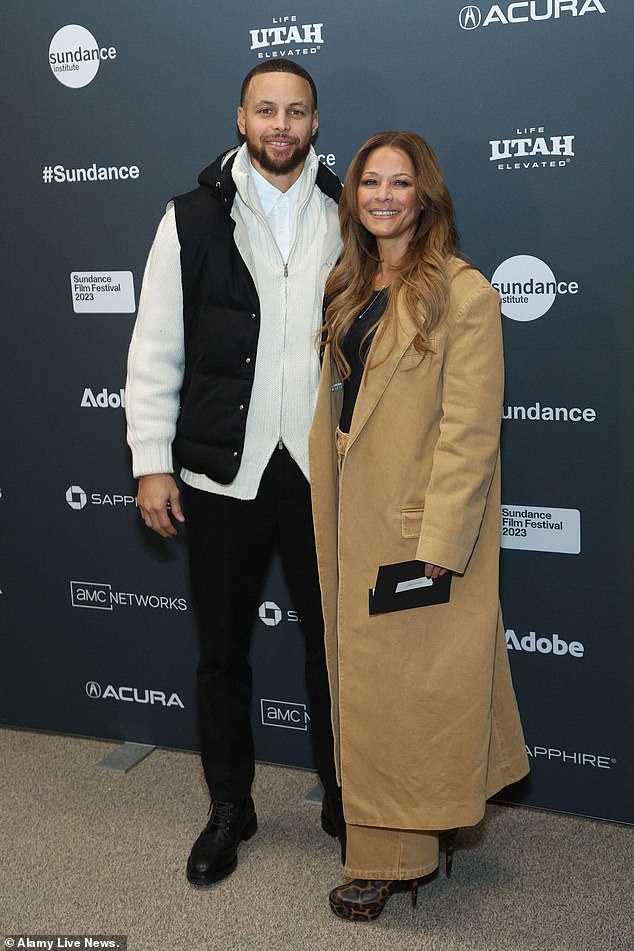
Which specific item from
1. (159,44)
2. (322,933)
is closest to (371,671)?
(322,933)

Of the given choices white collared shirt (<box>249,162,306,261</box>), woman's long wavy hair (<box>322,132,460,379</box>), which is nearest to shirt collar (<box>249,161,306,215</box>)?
white collared shirt (<box>249,162,306,261</box>)

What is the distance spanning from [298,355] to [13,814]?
148 cm

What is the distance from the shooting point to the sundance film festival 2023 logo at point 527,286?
2.39 m

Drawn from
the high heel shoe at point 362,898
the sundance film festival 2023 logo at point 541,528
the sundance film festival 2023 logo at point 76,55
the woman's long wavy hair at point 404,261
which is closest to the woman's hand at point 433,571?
the woman's long wavy hair at point 404,261

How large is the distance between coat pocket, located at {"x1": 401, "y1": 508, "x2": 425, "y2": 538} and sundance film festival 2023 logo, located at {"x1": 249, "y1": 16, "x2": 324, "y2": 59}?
121cm

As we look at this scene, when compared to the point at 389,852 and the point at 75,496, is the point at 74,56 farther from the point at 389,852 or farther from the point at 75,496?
the point at 389,852

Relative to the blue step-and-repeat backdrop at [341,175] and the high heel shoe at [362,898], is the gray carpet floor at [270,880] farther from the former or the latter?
the blue step-and-repeat backdrop at [341,175]

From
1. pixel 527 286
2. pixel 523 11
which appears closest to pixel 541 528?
pixel 527 286

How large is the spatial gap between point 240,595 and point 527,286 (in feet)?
3.27

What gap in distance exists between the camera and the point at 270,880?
93.7 inches

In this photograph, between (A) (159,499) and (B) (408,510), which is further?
(A) (159,499)

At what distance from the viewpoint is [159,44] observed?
8.66 ft

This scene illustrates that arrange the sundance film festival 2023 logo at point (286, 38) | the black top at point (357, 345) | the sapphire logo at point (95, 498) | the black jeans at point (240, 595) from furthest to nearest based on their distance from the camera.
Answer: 1. the sapphire logo at point (95, 498)
2. the sundance film festival 2023 logo at point (286, 38)
3. the black jeans at point (240, 595)
4. the black top at point (357, 345)

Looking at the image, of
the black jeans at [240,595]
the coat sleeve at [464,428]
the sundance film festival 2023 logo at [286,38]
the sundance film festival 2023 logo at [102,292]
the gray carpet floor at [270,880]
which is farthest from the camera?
the sundance film festival 2023 logo at [102,292]
